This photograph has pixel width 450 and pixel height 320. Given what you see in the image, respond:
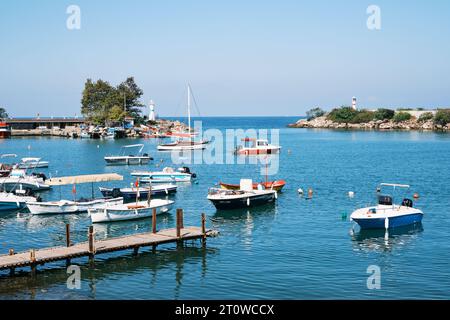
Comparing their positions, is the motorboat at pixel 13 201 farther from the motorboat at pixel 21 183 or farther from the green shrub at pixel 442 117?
the green shrub at pixel 442 117

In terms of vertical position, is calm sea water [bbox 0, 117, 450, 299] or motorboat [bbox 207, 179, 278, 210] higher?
motorboat [bbox 207, 179, 278, 210]

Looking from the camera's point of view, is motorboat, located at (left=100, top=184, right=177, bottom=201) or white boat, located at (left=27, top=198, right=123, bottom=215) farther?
motorboat, located at (left=100, top=184, right=177, bottom=201)

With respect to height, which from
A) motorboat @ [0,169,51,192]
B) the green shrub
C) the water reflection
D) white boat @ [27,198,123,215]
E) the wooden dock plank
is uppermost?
the green shrub

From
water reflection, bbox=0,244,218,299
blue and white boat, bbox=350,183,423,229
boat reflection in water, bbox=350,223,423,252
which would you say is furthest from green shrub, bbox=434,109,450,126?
water reflection, bbox=0,244,218,299

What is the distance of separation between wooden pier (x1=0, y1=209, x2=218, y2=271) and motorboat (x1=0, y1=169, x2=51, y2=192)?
98.8 feet

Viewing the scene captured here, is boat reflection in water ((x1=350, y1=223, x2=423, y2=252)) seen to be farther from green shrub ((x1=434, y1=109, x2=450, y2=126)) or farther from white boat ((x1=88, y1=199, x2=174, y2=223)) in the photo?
green shrub ((x1=434, y1=109, x2=450, y2=126))

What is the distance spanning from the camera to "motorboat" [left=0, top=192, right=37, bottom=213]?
5288cm

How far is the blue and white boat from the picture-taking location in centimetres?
4303

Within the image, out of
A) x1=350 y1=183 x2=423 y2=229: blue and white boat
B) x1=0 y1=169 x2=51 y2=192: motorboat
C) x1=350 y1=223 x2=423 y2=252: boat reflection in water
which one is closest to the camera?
x1=350 y1=223 x2=423 y2=252: boat reflection in water

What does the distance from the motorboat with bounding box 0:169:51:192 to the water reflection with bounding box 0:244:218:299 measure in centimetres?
3125

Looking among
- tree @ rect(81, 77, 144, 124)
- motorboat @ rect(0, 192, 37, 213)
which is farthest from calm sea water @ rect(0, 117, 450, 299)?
tree @ rect(81, 77, 144, 124)

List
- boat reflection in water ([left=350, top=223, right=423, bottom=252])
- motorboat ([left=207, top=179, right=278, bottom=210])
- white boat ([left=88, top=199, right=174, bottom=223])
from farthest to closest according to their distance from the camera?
motorboat ([left=207, top=179, right=278, bottom=210])
white boat ([left=88, top=199, right=174, bottom=223])
boat reflection in water ([left=350, top=223, right=423, bottom=252])

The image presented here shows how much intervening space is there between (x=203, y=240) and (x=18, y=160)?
75.0 metres
